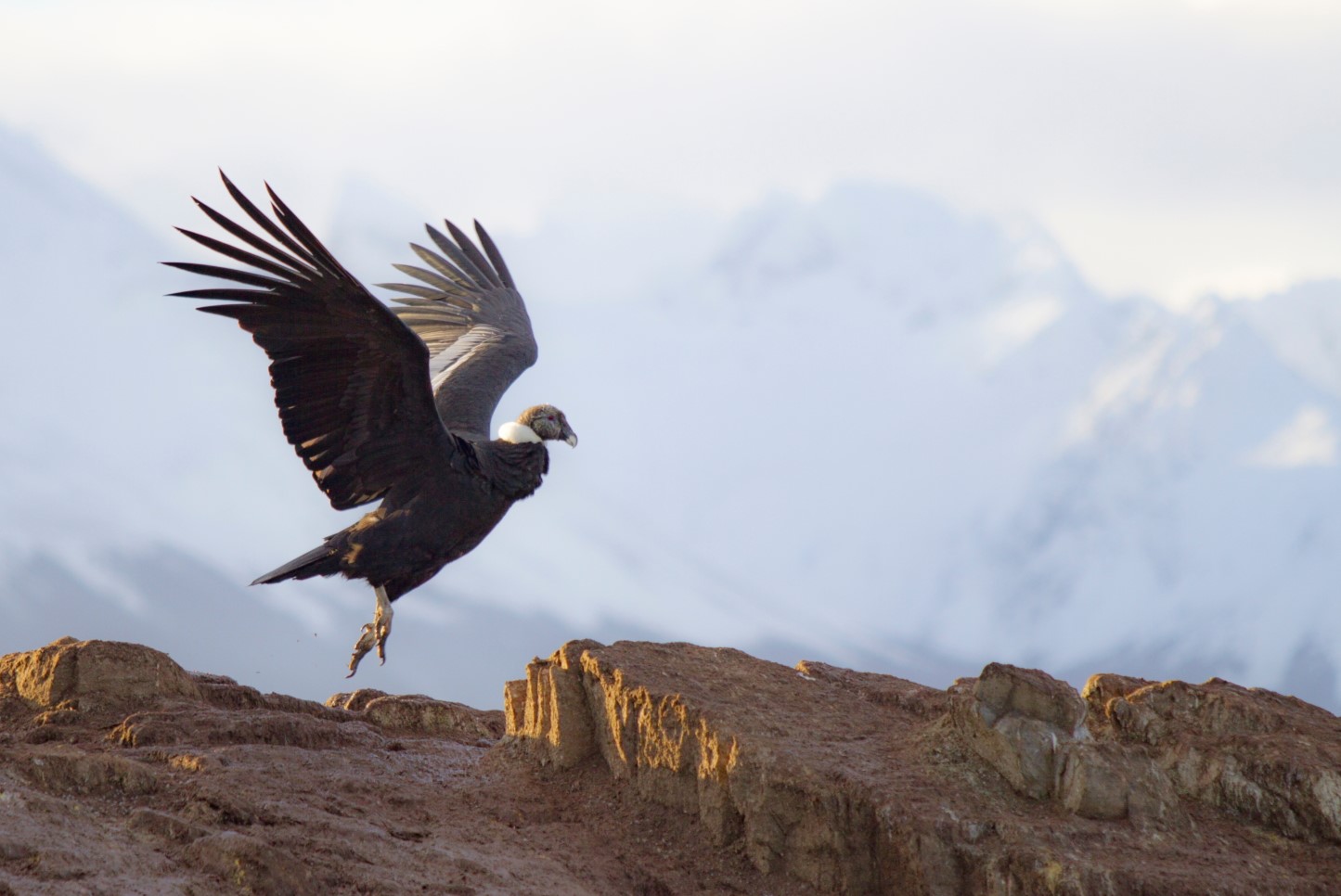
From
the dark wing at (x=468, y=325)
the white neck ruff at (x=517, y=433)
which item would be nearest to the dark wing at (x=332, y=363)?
the white neck ruff at (x=517, y=433)

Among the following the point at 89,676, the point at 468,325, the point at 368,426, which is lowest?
the point at 89,676

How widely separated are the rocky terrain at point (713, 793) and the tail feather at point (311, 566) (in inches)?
44.6

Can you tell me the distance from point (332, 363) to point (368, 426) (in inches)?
18.8

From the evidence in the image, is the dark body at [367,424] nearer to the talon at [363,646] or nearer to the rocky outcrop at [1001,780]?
the talon at [363,646]

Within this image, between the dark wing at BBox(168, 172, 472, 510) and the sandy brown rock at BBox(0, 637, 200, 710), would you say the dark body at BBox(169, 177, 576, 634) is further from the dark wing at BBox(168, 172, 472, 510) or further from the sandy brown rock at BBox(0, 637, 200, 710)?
the sandy brown rock at BBox(0, 637, 200, 710)

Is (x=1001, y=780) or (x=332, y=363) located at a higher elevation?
(x=332, y=363)

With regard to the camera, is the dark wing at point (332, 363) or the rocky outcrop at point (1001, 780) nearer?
the rocky outcrop at point (1001, 780)

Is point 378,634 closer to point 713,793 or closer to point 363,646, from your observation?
point 363,646

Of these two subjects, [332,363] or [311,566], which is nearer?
[332,363]

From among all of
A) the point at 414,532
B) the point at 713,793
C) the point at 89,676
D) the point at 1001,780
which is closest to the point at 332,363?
the point at 414,532

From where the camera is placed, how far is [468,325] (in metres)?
10.6

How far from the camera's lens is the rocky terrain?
478 centimetres

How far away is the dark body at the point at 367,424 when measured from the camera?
22.5 ft

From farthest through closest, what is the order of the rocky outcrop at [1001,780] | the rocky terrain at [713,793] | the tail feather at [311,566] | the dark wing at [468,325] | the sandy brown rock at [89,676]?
the dark wing at [468,325]
the tail feather at [311,566]
the sandy brown rock at [89,676]
the rocky outcrop at [1001,780]
the rocky terrain at [713,793]
